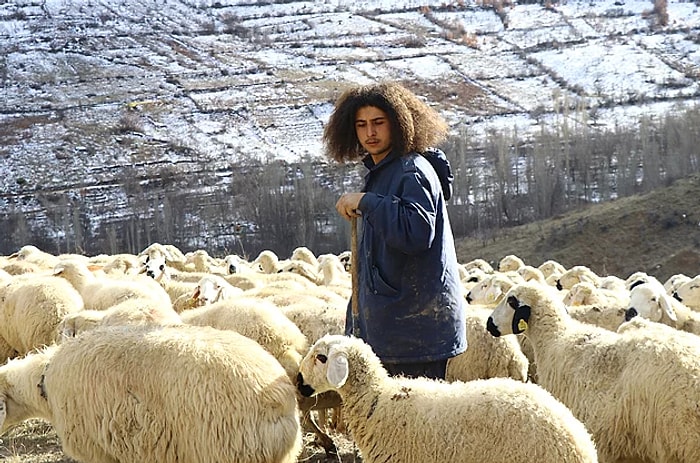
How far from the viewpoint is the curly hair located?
4.95m

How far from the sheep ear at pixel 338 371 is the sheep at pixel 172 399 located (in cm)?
42

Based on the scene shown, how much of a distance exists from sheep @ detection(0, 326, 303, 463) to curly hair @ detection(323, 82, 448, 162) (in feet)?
4.98

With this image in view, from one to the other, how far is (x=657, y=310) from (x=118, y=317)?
18.8 ft

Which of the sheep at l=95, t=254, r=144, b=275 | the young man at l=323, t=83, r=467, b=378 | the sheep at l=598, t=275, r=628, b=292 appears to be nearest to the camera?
the young man at l=323, t=83, r=467, b=378

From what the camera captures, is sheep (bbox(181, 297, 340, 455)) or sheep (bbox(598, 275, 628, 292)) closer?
sheep (bbox(181, 297, 340, 455))

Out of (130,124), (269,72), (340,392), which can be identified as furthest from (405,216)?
(269,72)

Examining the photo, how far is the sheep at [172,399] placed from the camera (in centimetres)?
524

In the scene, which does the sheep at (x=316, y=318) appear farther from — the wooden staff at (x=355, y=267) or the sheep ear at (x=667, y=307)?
the sheep ear at (x=667, y=307)

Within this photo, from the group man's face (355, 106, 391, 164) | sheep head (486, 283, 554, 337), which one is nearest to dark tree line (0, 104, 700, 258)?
sheep head (486, 283, 554, 337)

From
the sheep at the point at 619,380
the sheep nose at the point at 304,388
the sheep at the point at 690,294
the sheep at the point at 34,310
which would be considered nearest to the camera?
the sheep nose at the point at 304,388

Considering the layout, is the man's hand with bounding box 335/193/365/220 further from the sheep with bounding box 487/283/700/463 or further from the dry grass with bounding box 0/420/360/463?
the sheep with bounding box 487/283/700/463

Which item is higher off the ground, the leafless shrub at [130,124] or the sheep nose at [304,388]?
the leafless shrub at [130,124]

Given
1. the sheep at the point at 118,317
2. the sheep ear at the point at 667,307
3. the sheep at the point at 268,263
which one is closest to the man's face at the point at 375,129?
the sheep at the point at 118,317

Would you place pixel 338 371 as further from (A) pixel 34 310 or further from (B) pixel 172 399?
(A) pixel 34 310
